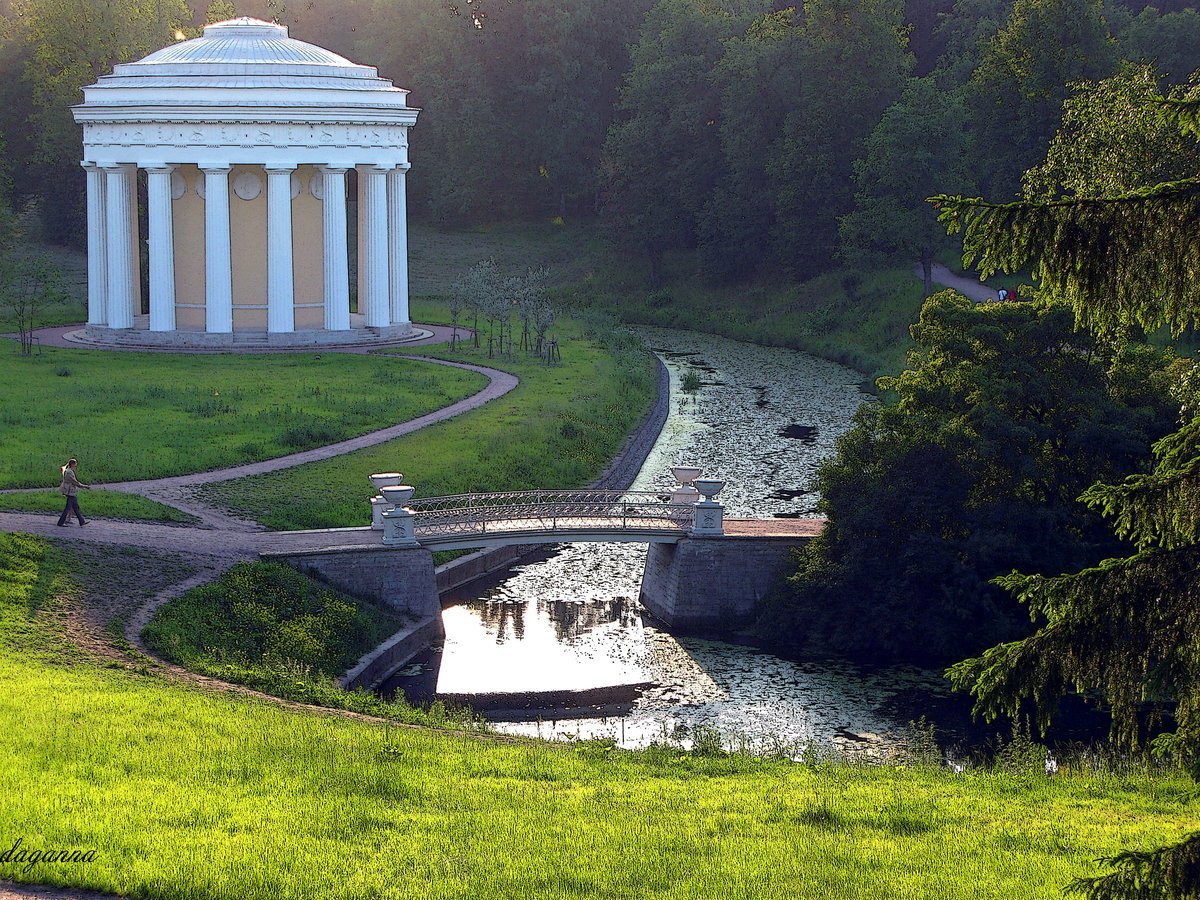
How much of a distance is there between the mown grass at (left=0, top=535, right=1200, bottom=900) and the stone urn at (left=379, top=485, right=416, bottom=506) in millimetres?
11273

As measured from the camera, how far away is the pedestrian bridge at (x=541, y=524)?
35.8 meters

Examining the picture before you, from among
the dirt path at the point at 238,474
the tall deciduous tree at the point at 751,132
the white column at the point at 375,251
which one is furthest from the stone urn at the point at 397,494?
the tall deciduous tree at the point at 751,132

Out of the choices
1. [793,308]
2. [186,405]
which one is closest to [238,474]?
[186,405]

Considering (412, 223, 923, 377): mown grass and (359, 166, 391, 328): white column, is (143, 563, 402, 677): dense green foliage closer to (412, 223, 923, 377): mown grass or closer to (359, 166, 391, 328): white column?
(359, 166, 391, 328): white column

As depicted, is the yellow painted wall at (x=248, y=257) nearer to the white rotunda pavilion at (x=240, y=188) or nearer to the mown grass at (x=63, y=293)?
the white rotunda pavilion at (x=240, y=188)

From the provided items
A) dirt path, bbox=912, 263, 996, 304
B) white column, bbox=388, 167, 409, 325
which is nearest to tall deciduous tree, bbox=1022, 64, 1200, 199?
dirt path, bbox=912, 263, 996, 304

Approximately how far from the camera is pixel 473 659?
33.2m

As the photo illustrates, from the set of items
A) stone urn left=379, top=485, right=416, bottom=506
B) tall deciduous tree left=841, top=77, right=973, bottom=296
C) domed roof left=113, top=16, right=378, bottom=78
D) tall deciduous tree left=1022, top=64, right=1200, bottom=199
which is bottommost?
stone urn left=379, top=485, right=416, bottom=506

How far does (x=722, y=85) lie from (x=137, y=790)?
81776 mm

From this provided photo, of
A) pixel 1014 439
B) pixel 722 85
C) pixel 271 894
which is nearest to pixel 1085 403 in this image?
pixel 1014 439

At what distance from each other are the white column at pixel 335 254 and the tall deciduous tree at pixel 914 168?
24933mm

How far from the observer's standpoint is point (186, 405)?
1983 inches

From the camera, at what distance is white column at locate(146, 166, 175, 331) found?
216ft

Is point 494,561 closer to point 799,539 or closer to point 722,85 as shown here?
point 799,539
